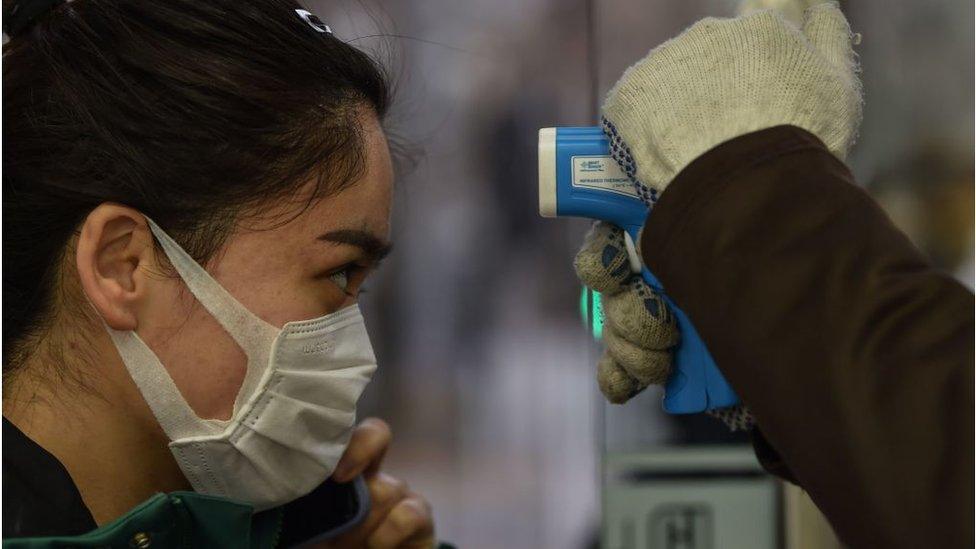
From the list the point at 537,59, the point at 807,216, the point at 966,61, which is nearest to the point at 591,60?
the point at 537,59

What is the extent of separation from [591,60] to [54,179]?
1.22 meters

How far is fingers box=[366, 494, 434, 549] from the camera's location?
1.71 m

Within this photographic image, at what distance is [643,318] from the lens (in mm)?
1350

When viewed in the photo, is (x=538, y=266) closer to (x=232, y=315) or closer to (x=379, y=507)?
(x=379, y=507)

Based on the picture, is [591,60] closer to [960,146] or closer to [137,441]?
[960,146]

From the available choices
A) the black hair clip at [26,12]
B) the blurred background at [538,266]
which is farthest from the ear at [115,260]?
the blurred background at [538,266]

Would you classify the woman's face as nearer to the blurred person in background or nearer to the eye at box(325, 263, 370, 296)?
the eye at box(325, 263, 370, 296)

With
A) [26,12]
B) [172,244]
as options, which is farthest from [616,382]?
[26,12]

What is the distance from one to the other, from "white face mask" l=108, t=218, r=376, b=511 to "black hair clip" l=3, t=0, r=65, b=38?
351 mm

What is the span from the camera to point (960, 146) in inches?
83.1

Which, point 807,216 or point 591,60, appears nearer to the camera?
point 807,216

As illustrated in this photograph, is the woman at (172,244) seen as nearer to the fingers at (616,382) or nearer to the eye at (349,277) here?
the eye at (349,277)

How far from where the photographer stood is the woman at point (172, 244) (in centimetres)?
131

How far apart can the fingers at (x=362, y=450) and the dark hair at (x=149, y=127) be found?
475 millimetres
